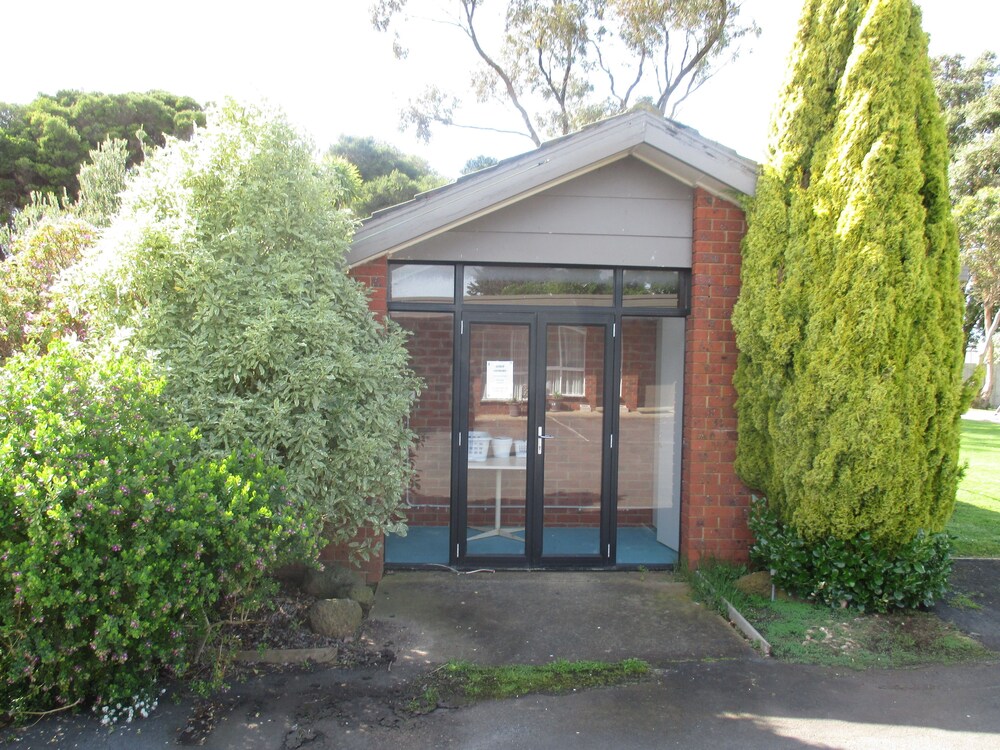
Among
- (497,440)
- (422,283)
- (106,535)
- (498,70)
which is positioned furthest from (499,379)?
(498,70)

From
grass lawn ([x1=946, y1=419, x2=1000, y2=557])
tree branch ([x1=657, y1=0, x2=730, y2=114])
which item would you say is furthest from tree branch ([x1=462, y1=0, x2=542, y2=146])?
grass lawn ([x1=946, y1=419, x2=1000, y2=557])

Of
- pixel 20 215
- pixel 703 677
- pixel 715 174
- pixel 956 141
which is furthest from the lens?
pixel 956 141

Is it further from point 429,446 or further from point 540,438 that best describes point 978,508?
point 429,446

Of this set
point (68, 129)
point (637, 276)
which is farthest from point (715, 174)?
point (68, 129)

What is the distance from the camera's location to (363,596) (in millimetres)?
5062

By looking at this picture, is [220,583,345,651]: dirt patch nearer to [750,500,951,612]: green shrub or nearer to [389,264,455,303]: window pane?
[389,264,455,303]: window pane

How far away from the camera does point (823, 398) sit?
4.82 m

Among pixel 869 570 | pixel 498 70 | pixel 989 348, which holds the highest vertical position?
pixel 498 70

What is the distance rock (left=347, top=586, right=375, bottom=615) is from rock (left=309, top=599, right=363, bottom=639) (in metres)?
0.34

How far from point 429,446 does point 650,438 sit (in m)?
1.97

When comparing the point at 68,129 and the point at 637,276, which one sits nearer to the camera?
the point at 637,276

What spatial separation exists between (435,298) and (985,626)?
4748mm

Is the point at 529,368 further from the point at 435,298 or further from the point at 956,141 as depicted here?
the point at 956,141

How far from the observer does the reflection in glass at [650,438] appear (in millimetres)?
6102
